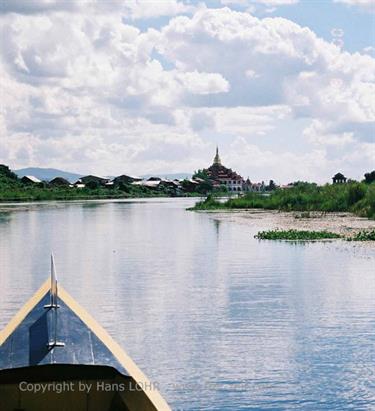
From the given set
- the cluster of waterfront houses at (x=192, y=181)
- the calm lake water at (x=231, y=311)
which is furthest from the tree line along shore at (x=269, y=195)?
the calm lake water at (x=231, y=311)

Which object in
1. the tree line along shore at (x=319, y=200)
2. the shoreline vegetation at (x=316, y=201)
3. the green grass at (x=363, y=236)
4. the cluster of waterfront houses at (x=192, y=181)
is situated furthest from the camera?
the cluster of waterfront houses at (x=192, y=181)

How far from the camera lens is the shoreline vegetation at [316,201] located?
1712 inches

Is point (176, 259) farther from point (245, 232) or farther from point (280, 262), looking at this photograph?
point (245, 232)

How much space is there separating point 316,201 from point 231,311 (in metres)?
36.7

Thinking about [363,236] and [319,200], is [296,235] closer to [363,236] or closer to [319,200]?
[363,236]

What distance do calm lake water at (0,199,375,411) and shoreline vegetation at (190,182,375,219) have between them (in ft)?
54.6

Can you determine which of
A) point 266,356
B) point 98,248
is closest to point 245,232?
point 98,248

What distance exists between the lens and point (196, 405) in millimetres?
8781

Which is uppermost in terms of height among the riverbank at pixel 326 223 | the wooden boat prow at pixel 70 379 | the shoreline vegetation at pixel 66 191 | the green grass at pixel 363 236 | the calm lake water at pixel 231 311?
the shoreline vegetation at pixel 66 191

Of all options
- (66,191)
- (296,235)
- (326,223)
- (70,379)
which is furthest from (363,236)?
(66,191)

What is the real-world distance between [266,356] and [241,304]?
162 inches

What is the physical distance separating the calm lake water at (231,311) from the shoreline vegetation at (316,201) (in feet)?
54.6

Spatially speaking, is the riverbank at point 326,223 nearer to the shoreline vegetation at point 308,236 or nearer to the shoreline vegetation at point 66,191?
the shoreline vegetation at point 308,236

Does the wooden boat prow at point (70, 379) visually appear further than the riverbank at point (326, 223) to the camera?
No
